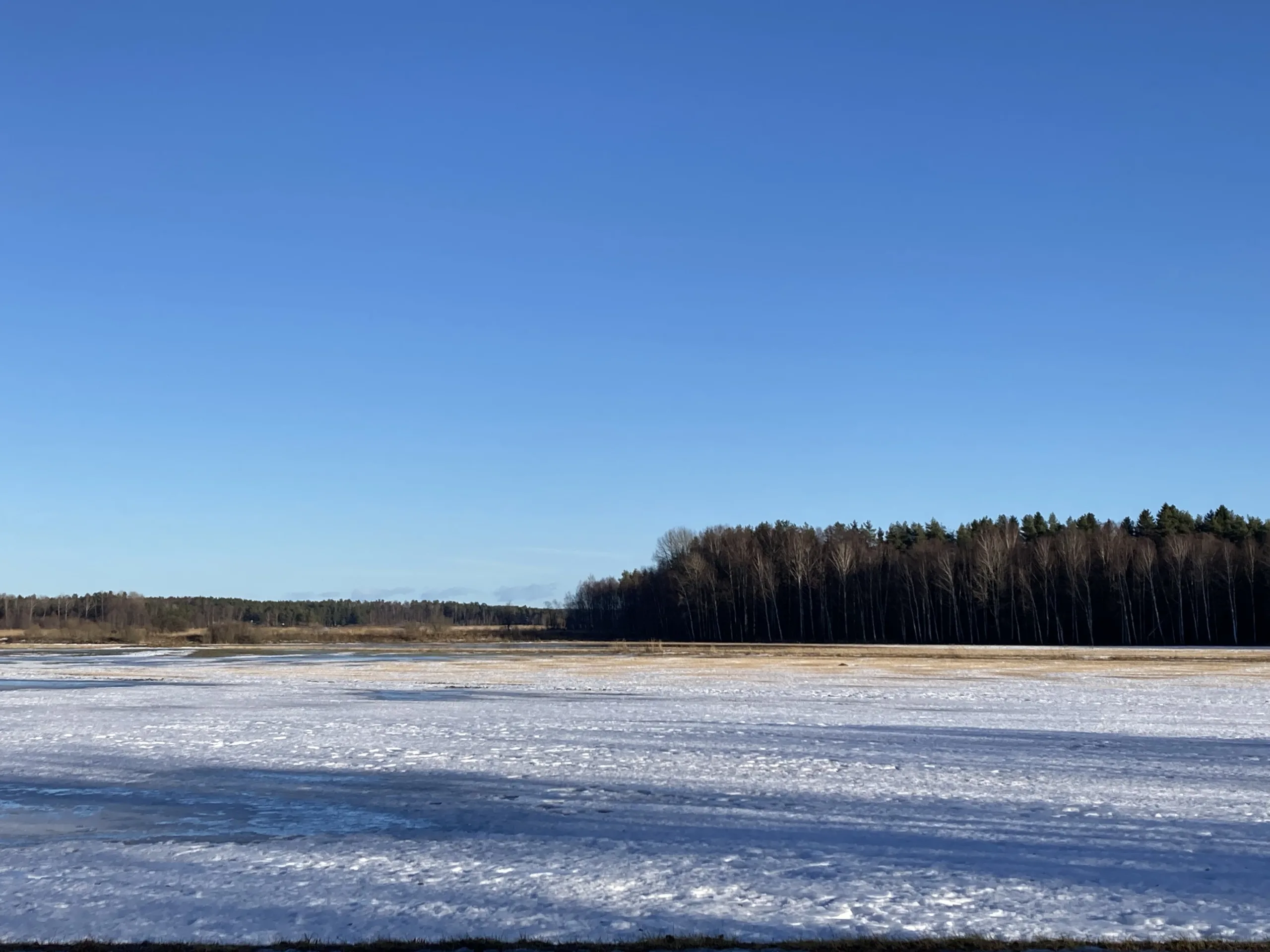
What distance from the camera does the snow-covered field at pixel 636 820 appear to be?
9438 mm

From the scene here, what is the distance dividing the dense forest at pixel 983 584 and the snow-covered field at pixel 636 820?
71.9 m

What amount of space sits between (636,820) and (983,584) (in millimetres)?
93165

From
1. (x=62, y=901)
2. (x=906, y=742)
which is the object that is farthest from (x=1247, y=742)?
(x=62, y=901)

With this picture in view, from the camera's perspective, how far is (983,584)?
99688mm

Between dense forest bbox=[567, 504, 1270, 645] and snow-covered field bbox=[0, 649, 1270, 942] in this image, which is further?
dense forest bbox=[567, 504, 1270, 645]

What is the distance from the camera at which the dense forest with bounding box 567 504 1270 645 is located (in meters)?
91.6

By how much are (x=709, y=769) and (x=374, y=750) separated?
6771 mm

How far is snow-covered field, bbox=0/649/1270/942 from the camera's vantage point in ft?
31.0

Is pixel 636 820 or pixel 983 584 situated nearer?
pixel 636 820

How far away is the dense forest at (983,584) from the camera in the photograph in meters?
91.6

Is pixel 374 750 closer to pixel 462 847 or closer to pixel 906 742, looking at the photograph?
pixel 462 847

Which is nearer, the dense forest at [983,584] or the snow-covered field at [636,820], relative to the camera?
the snow-covered field at [636,820]

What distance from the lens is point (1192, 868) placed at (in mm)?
10602

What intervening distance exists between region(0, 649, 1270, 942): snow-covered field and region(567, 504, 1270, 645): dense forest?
236 ft
